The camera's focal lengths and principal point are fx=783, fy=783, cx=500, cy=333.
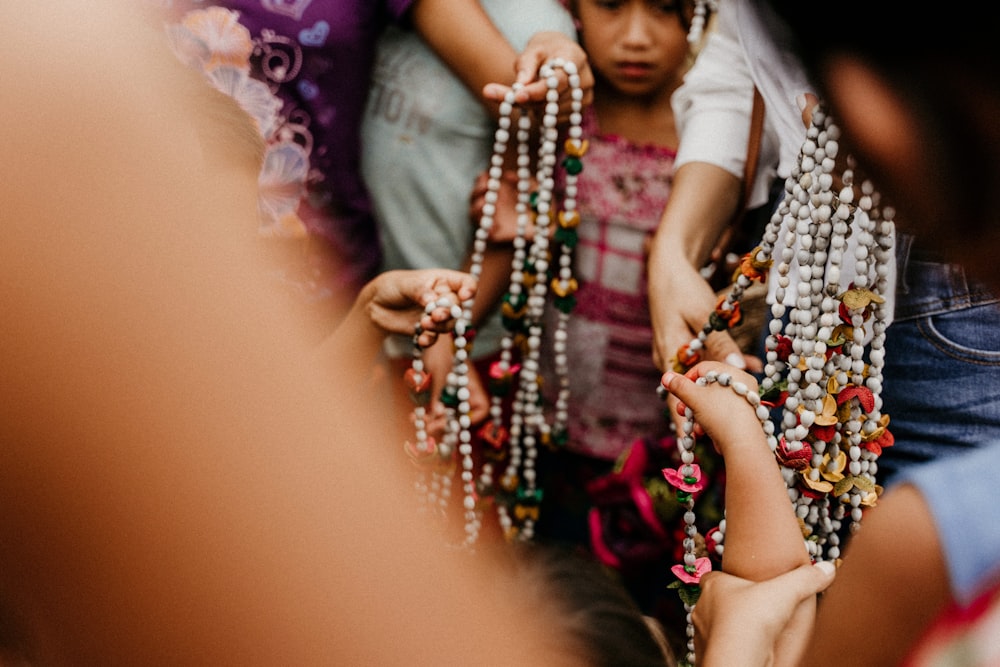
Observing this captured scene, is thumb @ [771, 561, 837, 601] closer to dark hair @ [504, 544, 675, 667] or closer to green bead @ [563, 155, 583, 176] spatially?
dark hair @ [504, 544, 675, 667]

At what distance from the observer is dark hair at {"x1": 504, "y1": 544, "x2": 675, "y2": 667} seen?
90cm

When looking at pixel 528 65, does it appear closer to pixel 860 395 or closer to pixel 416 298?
pixel 416 298

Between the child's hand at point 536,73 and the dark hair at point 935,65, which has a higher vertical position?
the child's hand at point 536,73

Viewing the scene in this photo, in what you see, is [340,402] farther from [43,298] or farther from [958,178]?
[958,178]

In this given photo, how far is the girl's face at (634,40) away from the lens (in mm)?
1170

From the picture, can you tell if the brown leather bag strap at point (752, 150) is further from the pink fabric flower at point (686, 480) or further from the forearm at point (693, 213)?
the pink fabric flower at point (686, 480)

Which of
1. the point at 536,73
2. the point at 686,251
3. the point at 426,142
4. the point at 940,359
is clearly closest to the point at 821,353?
the point at 940,359

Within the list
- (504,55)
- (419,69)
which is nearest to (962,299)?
(504,55)

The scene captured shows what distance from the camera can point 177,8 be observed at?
105cm

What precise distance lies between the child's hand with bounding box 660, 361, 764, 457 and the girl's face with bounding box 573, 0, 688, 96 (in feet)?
1.94

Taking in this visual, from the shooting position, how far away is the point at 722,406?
0.78 m

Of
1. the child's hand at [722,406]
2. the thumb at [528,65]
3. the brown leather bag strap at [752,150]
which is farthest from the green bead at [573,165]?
the child's hand at [722,406]

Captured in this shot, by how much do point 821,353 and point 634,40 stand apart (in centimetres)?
61

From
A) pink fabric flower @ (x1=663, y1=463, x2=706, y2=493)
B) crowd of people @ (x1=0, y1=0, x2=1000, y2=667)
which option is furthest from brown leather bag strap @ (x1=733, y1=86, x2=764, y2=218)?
pink fabric flower @ (x1=663, y1=463, x2=706, y2=493)
